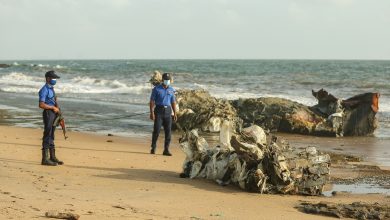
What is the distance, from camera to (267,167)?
7742 mm

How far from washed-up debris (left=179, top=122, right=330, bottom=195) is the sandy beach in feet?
0.53

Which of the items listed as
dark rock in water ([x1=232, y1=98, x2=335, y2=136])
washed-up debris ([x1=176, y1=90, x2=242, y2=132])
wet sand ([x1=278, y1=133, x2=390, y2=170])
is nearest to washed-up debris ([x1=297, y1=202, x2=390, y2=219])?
wet sand ([x1=278, y1=133, x2=390, y2=170])

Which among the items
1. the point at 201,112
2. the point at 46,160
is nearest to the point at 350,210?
the point at 46,160

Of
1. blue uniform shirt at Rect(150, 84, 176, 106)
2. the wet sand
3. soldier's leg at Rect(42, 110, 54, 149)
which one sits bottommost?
the wet sand

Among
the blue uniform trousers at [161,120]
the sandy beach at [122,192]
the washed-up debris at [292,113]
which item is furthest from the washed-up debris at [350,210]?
the washed-up debris at [292,113]

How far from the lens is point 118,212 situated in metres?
6.02

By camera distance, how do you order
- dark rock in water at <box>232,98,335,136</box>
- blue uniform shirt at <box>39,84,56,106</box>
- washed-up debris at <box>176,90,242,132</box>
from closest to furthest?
1. blue uniform shirt at <box>39,84,56,106</box>
2. washed-up debris at <box>176,90,242,132</box>
3. dark rock in water at <box>232,98,335,136</box>

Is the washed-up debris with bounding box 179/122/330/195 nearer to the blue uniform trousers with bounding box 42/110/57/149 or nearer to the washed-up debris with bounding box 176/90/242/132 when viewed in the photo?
the blue uniform trousers with bounding box 42/110/57/149

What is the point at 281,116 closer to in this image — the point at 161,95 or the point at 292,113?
the point at 292,113

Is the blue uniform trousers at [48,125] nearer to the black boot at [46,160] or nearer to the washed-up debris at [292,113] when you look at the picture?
the black boot at [46,160]

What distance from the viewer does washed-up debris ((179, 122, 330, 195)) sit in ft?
25.3

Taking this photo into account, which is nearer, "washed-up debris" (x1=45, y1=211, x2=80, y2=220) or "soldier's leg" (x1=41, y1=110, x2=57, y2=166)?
"washed-up debris" (x1=45, y1=211, x2=80, y2=220)

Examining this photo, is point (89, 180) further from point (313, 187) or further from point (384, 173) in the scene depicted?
point (384, 173)

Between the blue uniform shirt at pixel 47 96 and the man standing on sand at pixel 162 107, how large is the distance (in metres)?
2.35
